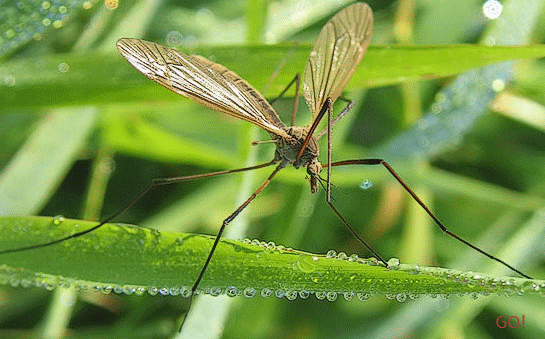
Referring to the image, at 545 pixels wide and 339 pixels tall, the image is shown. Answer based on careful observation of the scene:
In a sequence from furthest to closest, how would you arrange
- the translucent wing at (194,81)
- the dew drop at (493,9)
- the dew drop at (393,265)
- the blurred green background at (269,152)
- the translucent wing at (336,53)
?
the dew drop at (493,9) → the blurred green background at (269,152) → the translucent wing at (336,53) → the translucent wing at (194,81) → the dew drop at (393,265)

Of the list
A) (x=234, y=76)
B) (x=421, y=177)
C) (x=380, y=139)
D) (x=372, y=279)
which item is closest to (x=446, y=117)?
(x=421, y=177)

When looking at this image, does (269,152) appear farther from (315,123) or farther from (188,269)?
(188,269)

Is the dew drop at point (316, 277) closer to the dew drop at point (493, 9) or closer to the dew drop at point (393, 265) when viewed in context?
the dew drop at point (393, 265)

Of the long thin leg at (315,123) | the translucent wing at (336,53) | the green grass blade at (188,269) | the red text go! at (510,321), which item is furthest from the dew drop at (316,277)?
the red text go! at (510,321)

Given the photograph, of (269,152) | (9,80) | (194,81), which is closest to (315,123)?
(194,81)

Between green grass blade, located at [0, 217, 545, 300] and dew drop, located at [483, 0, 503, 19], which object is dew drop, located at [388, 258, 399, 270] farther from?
dew drop, located at [483, 0, 503, 19]

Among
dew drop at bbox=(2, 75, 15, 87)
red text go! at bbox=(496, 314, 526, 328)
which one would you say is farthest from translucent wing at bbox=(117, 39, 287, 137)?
red text go! at bbox=(496, 314, 526, 328)
